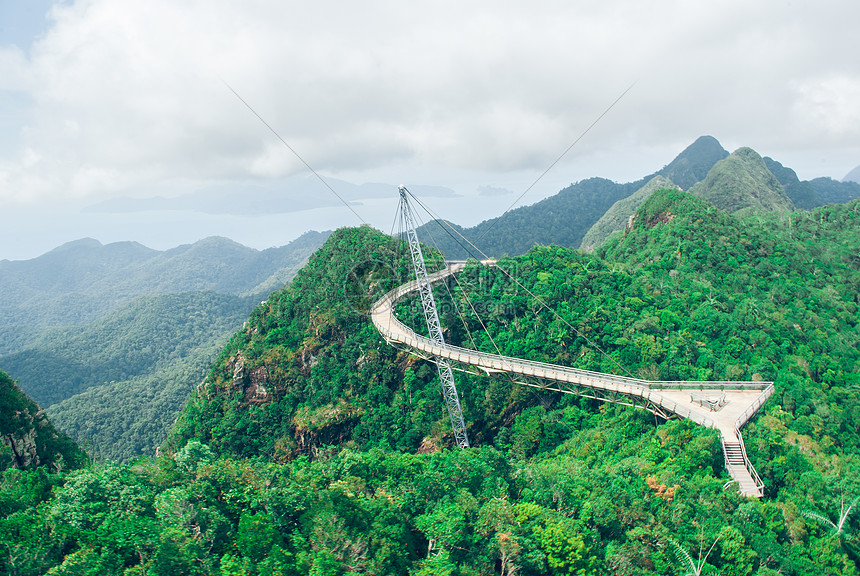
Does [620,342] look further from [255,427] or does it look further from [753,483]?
[255,427]

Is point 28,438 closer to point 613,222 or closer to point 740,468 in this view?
point 740,468

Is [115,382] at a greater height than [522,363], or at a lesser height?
lesser

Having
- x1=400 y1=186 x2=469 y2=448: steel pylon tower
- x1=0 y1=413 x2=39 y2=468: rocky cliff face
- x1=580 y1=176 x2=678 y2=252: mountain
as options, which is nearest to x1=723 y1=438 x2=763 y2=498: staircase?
x1=400 y1=186 x2=469 y2=448: steel pylon tower

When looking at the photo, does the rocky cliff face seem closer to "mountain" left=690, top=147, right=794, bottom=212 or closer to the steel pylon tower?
the steel pylon tower

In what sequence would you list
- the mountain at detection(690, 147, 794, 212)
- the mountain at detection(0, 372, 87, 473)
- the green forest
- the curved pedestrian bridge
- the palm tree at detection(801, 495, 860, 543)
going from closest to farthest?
the green forest, the palm tree at detection(801, 495, 860, 543), the curved pedestrian bridge, the mountain at detection(0, 372, 87, 473), the mountain at detection(690, 147, 794, 212)

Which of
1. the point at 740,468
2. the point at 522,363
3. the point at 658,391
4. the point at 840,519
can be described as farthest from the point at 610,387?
the point at 840,519

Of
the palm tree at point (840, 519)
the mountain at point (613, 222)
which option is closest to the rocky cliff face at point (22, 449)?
the palm tree at point (840, 519)

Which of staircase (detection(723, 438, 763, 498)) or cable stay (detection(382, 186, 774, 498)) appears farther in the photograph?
cable stay (detection(382, 186, 774, 498))
